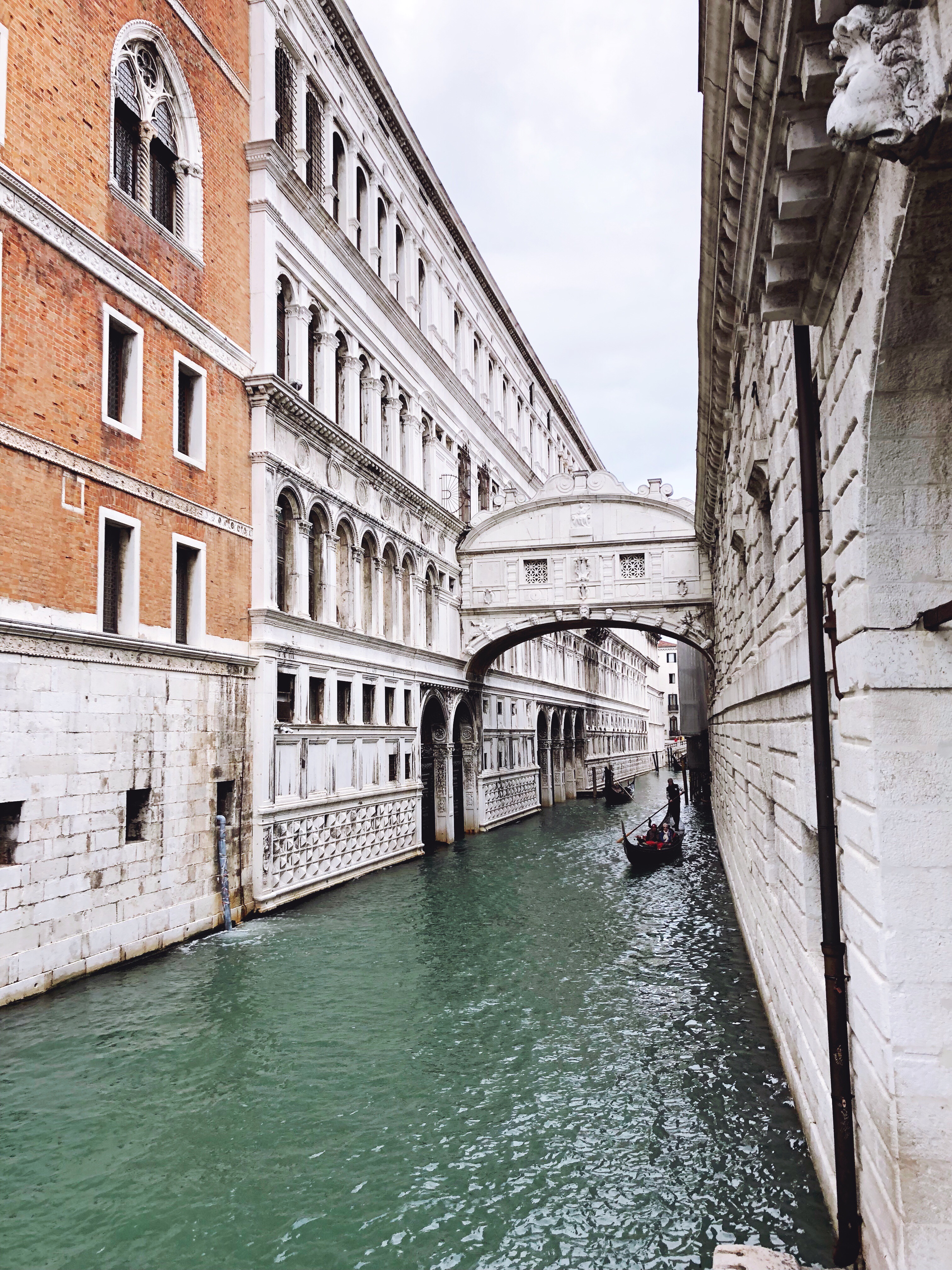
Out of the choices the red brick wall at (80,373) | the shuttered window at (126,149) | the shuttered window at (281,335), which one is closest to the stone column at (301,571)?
the red brick wall at (80,373)

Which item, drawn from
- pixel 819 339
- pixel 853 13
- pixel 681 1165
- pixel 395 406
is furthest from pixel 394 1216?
pixel 395 406

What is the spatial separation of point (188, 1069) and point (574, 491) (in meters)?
17.2

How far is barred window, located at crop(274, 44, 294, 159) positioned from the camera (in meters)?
15.6

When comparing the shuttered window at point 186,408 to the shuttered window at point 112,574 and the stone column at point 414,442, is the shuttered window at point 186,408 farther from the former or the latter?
the stone column at point 414,442

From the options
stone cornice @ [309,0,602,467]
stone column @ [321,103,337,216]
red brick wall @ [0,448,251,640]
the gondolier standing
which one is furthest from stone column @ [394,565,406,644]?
stone cornice @ [309,0,602,467]

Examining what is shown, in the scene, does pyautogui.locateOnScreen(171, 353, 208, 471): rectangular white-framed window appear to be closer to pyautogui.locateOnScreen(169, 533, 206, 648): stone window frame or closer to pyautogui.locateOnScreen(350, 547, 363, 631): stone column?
pyautogui.locateOnScreen(169, 533, 206, 648): stone window frame

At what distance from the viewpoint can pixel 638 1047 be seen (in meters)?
8.02

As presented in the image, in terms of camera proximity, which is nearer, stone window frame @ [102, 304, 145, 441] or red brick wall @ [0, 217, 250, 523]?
red brick wall @ [0, 217, 250, 523]

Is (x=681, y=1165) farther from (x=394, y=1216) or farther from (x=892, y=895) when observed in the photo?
(x=892, y=895)

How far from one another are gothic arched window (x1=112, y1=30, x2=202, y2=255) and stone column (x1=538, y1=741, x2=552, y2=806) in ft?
80.0

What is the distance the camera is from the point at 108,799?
10.4 m

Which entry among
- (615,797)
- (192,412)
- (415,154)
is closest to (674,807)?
(615,797)

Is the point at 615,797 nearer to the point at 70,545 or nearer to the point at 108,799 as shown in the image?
the point at 108,799

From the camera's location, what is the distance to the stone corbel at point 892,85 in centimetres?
259
